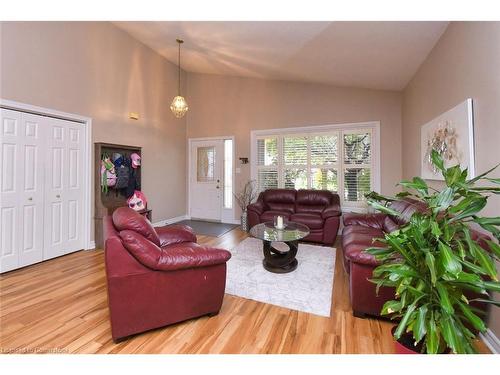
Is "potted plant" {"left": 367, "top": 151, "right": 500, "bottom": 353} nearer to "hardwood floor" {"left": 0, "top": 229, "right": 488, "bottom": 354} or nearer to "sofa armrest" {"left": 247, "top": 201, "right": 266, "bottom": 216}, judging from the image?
"hardwood floor" {"left": 0, "top": 229, "right": 488, "bottom": 354}

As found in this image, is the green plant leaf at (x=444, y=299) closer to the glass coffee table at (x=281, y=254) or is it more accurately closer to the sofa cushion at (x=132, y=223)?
the glass coffee table at (x=281, y=254)

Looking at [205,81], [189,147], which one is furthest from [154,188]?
[205,81]

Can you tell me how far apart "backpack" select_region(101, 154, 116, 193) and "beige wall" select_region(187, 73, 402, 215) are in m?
2.52

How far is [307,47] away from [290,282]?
3.12 m

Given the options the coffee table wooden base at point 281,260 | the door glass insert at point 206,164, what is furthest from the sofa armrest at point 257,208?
the door glass insert at point 206,164

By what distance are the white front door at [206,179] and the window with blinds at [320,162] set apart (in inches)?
42.5

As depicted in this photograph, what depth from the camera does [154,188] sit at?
17.8 ft

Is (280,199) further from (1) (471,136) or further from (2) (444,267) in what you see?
(2) (444,267)

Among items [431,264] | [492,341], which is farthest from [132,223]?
[492,341]

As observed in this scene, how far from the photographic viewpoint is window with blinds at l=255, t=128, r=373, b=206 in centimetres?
489

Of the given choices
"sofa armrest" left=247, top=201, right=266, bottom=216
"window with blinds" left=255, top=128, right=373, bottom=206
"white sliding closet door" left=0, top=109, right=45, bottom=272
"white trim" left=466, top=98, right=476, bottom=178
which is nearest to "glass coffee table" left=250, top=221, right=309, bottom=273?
"sofa armrest" left=247, top=201, right=266, bottom=216

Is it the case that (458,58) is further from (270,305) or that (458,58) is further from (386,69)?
(270,305)

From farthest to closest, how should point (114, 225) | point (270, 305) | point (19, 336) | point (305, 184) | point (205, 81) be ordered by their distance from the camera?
point (205, 81) → point (305, 184) → point (270, 305) → point (114, 225) → point (19, 336)

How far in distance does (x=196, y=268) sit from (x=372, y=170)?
415cm
